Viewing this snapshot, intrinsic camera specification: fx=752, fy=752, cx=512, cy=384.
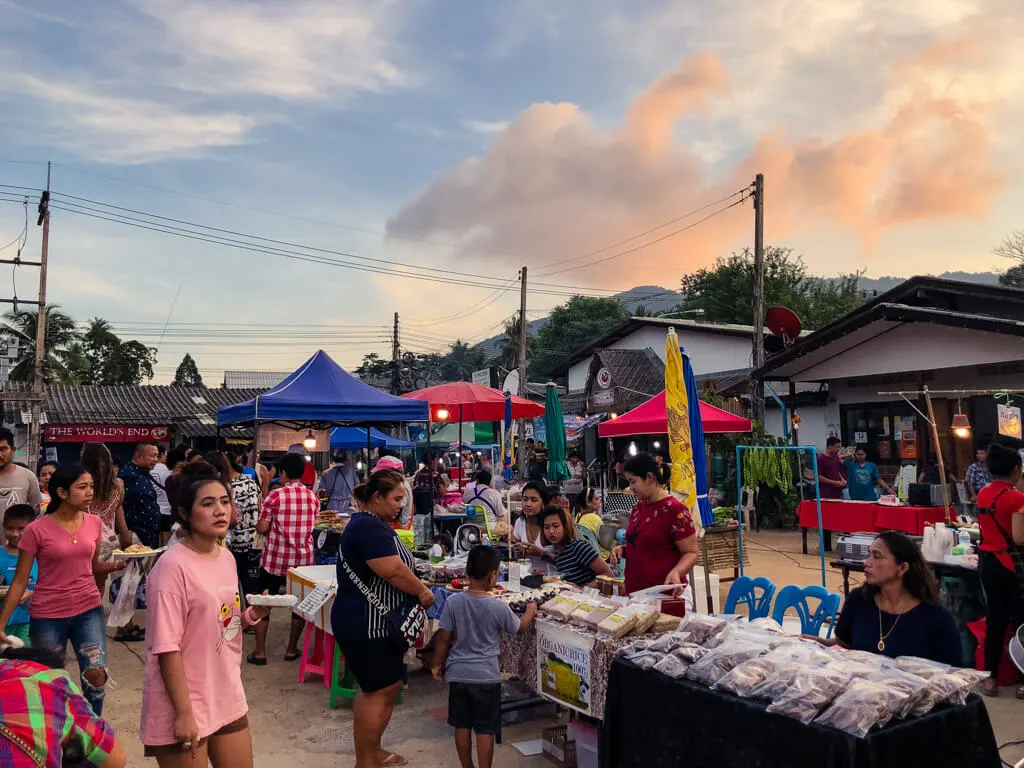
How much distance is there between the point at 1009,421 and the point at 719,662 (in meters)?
7.87

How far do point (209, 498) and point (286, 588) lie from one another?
444cm

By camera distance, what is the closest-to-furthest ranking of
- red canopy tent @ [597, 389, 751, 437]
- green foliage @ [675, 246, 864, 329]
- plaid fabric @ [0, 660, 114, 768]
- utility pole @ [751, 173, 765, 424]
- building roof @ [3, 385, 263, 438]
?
plaid fabric @ [0, 660, 114, 768] → red canopy tent @ [597, 389, 751, 437] → utility pole @ [751, 173, 765, 424] → building roof @ [3, 385, 263, 438] → green foliage @ [675, 246, 864, 329]

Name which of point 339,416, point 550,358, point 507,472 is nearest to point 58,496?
point 339,416

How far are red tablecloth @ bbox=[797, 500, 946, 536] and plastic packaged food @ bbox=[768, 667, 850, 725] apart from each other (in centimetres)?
753

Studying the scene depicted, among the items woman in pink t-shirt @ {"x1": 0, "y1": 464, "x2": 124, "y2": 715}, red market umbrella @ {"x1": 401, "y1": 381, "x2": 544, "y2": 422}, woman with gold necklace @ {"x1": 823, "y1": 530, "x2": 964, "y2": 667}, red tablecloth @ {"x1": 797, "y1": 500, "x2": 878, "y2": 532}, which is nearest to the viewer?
woman with gold necklace @ {"x1": 823, "y1": 530, "x2": 964, "y2": 667}

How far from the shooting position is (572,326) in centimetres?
5531

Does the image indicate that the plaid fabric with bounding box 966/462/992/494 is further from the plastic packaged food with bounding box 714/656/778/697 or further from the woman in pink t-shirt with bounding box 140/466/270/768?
the woman in pink t-shirt with bounding box 140/466/270/768

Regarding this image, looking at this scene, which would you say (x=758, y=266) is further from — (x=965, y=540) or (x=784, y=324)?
(x=965, y=540)

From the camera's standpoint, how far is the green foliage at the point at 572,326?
54.6 meters

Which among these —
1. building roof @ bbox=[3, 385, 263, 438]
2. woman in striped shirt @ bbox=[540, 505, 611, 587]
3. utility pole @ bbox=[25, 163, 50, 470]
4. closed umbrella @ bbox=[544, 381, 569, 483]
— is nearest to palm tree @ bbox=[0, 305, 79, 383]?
building roof @ bbox=[3, 385, 263, 438]

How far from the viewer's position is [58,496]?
13.9 feet

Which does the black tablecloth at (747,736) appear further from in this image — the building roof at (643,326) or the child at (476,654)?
the building roof at (643,326)

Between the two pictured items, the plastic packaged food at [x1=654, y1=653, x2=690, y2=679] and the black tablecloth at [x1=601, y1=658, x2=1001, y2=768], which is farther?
the plastic packaged food at [x1=654, y1=653, x2=690, y2=679]

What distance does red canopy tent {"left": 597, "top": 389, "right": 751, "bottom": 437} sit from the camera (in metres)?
11.7
